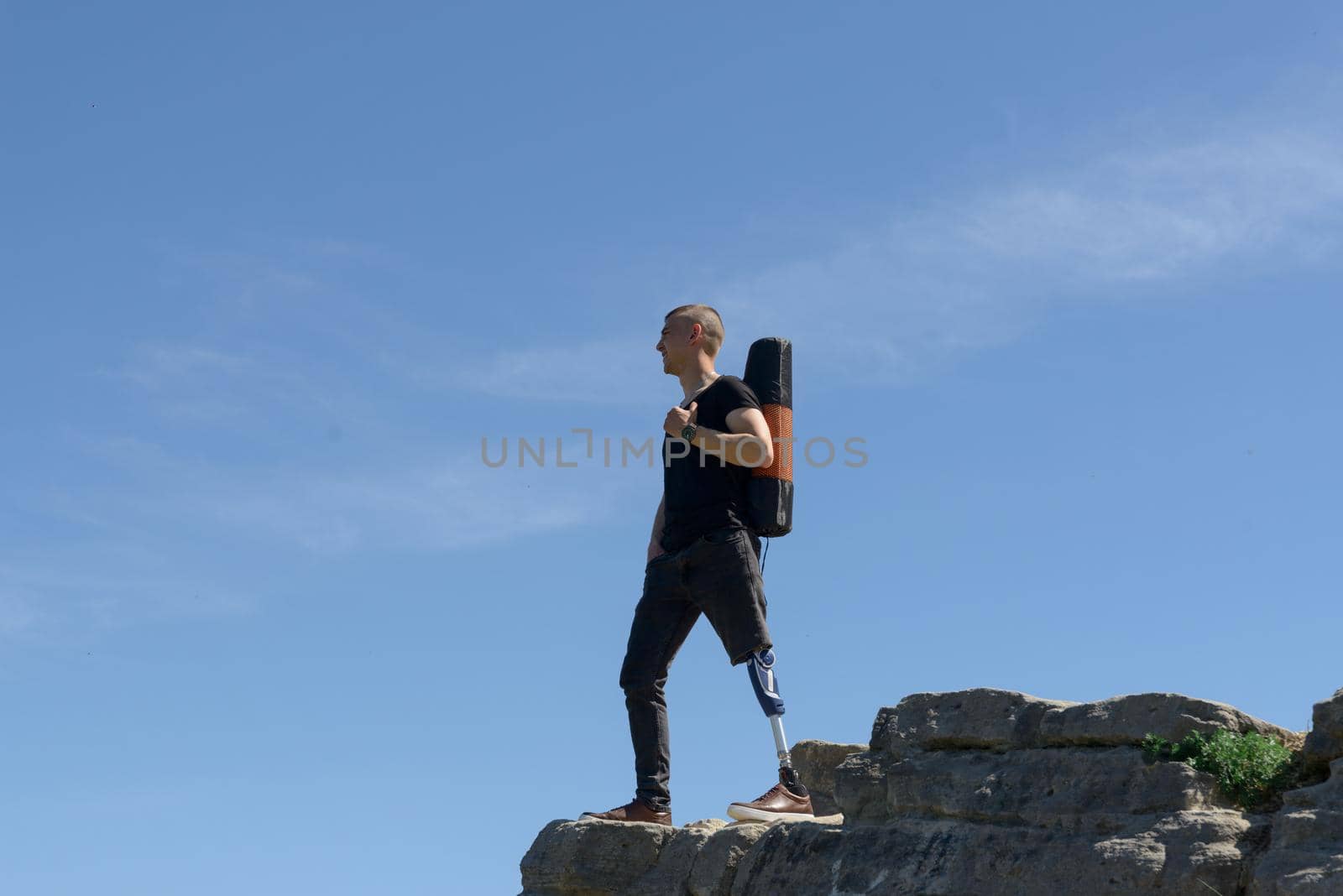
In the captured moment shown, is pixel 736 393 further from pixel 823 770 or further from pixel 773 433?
pixel 823 770

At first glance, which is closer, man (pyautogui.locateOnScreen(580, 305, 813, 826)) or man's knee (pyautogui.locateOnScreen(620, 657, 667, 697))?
man (pyautogui.locateOnScreen(580, 305, 813, 826))

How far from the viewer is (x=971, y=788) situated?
6559 mm

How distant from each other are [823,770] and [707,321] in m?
3.02

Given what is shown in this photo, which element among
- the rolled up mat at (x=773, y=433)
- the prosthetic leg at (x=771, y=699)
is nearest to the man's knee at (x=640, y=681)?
the prosthetic leg at (x=771, y=699)

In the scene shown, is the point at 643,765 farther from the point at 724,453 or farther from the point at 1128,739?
the point at 1128,739

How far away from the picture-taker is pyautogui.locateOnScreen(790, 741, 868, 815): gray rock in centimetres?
889

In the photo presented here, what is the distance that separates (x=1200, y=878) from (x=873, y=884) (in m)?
1.53

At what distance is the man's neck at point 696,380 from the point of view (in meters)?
8.16

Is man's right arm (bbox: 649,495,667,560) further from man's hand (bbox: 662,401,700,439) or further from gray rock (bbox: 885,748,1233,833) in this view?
gray rock (bbox: 885,748,1233,833)

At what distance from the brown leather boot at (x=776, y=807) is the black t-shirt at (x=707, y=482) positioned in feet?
4.68

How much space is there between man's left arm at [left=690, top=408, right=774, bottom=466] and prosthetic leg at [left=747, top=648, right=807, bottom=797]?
3.48ft

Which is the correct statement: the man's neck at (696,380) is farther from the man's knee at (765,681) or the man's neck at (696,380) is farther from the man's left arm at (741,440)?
the man's knee at (765,681)

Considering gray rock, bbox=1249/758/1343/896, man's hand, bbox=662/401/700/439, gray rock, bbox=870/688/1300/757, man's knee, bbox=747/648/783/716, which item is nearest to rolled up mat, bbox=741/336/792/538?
man's hand, bbox=662/401/700/439

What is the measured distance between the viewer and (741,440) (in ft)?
25.2
